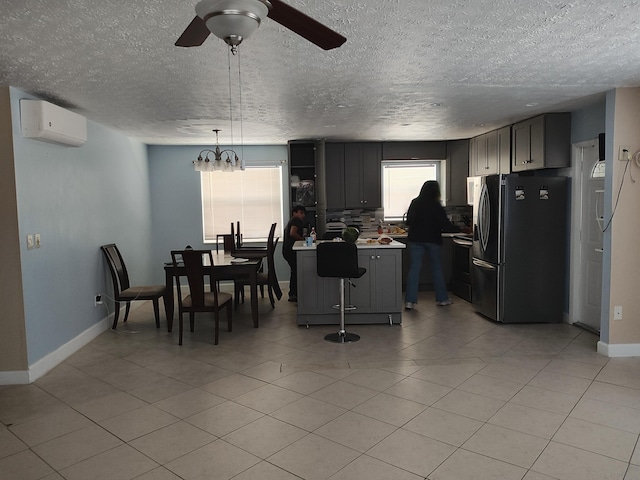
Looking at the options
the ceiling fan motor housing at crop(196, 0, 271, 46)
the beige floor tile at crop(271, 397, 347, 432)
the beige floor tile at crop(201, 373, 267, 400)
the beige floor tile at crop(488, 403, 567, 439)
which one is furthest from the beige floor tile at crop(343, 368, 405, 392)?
the ceiling fan motor housing at crop(196, 0, 271, 46)

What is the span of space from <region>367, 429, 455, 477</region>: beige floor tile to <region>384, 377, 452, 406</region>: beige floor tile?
0.53 metres

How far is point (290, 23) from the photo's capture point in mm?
1708

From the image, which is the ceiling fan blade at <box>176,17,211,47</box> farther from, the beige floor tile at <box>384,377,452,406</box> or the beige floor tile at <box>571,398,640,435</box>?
the beige floor tile at <box>571,398,640,435</box>

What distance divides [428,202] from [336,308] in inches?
76.1

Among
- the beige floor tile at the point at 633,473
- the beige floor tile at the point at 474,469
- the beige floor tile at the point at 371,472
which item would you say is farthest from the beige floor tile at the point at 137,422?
the beige floor tile at the point at 633,473

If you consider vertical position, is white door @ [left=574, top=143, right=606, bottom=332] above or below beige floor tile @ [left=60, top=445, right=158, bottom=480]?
above

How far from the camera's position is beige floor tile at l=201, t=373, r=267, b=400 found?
3595 millimetres

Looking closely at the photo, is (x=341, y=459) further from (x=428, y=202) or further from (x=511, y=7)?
(x=428, y=202)

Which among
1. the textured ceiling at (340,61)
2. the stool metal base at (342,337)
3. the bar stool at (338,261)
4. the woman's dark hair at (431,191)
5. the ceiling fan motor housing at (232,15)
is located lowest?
the stool metal base at (342,337)

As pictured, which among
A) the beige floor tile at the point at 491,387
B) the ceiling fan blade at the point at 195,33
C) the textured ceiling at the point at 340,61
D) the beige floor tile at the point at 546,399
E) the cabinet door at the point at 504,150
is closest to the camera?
the ceiling fan blade at the point at 195,33

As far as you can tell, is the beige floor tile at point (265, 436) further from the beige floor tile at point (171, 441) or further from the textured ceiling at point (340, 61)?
the textured ceiling at point (340, 61)

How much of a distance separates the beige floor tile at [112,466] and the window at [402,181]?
580cm

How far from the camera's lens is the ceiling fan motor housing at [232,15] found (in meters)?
1.52

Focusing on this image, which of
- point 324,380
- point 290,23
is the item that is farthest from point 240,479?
point 290,23
